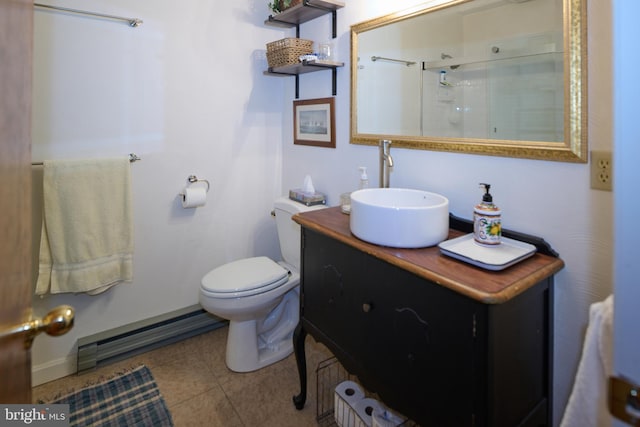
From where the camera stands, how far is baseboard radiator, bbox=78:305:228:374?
190 cm

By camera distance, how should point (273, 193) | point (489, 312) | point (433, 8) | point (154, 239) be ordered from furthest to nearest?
1. point (273, 193)
2. point (154, 239)
3. point (433, 8)
4. point (489, 312)

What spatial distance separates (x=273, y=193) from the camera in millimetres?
2469

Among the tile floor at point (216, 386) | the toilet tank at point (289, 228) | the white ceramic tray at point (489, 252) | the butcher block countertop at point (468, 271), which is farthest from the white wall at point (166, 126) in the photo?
the white ceramic tray at point (489, 252)

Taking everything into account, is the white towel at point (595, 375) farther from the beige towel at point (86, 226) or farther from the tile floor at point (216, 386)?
the beige towel at point (86, 226)

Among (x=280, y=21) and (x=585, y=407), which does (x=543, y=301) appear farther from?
(x=280, y=21)

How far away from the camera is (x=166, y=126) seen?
200 cm

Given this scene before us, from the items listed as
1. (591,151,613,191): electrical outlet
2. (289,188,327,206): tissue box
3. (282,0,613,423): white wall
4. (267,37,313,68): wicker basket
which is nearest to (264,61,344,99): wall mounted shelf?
(267,37,313,68): wicker basket

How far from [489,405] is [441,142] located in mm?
901

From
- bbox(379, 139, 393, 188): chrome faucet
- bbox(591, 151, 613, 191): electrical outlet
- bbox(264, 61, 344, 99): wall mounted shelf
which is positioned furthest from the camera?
bbox(264, 61, 344, 99): wall mounted shelf

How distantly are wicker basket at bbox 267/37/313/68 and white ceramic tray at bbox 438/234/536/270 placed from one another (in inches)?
52.3

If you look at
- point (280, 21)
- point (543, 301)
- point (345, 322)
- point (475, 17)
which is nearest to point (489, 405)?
point (543, 301)

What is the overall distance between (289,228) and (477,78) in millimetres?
1217

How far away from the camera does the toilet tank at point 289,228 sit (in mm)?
2004

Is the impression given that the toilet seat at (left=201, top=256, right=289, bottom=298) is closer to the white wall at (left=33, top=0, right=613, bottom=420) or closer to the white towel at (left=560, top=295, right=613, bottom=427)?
the white wall at (left=33, top=0, right=613, bottom=420)
